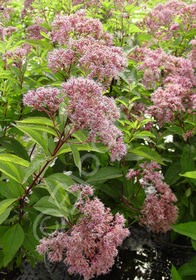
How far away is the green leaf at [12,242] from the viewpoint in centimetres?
132

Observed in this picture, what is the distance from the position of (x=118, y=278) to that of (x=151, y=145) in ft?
3.65

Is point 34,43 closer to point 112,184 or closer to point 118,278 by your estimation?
point 112,184

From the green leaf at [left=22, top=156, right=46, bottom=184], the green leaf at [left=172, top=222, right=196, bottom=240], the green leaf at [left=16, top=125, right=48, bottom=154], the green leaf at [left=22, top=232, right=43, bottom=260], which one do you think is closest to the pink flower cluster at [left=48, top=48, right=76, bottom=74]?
the green leaf at [left=16, top=125, right=48, bottom=154]

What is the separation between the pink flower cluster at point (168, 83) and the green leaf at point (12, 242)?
1166mm

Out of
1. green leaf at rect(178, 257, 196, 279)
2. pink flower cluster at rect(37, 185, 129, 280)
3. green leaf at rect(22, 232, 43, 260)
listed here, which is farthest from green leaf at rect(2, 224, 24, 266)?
green leaf at rect(178, 257, 196, 279)

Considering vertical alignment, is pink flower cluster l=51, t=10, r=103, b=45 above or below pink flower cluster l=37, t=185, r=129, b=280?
above

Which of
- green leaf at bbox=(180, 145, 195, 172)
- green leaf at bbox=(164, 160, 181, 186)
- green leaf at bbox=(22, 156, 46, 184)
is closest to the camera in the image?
green leaf at bbox=(22, 156, 46, 184)

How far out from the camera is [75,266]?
110 centimetres

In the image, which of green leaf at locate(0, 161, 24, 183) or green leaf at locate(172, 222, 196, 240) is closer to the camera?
green leaf at locate(0, 161, 24, 183)

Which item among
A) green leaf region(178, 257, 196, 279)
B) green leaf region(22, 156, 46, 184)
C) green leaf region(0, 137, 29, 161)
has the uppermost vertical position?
green leaf region(22, 156, 46, 184)

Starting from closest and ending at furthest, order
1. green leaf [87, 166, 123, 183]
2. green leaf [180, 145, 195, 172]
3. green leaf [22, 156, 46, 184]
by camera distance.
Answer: green leaf [22, 156, 46, 184] < green leaf [87, 166, 123, 183] < green leaf [180, 145, 195, 172]

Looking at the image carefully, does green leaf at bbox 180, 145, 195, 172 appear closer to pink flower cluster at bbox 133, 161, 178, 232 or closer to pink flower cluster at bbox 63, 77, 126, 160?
pink flower cluster at bbox 133, 161, 178, 232

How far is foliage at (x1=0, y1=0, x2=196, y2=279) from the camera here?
3.80 feet

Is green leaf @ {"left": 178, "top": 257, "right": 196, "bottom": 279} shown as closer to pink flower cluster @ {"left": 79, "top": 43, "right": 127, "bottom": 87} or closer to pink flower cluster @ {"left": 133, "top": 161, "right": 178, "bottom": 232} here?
pink flower cluster @ {"left": 133, "top": 161, "right": 178, "bottom": 232}
